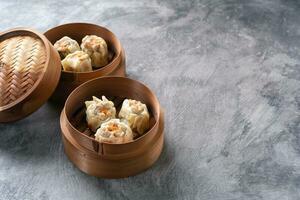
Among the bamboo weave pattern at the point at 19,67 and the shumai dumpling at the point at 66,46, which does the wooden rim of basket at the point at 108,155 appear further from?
the shumai dumpling at the point at 66,46

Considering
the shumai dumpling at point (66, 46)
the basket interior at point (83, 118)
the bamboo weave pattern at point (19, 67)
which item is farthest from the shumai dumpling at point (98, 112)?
the shumai dumpling at point (66, 46)

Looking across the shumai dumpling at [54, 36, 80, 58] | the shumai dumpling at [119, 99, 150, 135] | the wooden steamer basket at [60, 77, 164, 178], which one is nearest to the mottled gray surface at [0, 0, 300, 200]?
the wooden steamer basket at [60, 77, 164, 178]

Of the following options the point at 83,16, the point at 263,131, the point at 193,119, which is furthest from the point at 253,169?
the point at 83,16

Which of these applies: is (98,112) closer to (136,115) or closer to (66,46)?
(136,115)

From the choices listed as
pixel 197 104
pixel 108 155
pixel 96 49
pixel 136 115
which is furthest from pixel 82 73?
pixel 197 104

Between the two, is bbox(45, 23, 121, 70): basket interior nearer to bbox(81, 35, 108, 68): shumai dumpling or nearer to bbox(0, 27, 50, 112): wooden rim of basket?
bbox(81, 35, 108, 68): shumai dumpling

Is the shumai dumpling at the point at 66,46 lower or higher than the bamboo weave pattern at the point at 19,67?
lower
